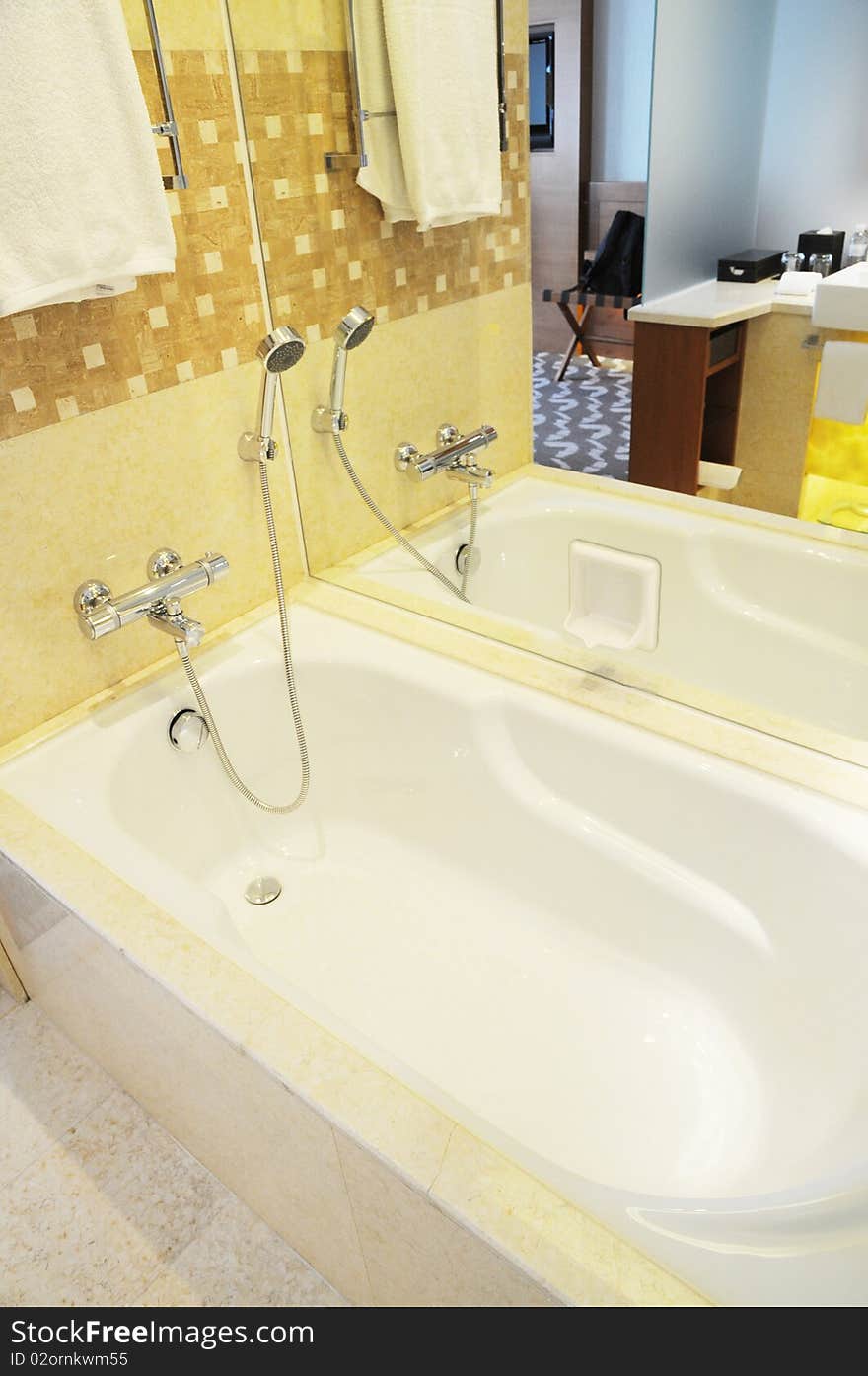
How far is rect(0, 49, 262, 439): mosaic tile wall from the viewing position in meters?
1.51

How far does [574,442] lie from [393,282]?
0.57 metres

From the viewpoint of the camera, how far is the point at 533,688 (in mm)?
1729

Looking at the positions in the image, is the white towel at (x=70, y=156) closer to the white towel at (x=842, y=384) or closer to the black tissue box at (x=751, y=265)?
the black tissue box at (x=751, y=265)

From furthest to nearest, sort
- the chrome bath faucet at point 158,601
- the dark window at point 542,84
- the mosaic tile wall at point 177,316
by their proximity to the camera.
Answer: the chrome bath faucet at point 158,601, the mosaic tile wall at point 177,316, the dark window at point 542,84

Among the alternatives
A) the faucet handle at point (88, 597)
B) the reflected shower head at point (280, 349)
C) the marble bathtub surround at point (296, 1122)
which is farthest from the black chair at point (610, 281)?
the marble bathtub surround at point (296, 1122)

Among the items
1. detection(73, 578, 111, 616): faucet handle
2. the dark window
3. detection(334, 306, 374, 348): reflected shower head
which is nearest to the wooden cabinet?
the dark window

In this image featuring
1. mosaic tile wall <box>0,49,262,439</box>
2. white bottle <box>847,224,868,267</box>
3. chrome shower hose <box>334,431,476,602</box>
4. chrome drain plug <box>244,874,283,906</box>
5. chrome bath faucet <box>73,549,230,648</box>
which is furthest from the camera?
chrome shower hose <box>334,431,476,602</box>

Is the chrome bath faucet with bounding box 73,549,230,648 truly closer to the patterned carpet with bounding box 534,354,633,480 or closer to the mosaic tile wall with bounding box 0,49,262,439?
the mosaic tile wall with bounding box 0,49,262,439

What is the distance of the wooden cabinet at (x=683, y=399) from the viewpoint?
1.37 metres

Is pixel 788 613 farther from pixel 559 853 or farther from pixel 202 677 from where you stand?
pixel 202 677

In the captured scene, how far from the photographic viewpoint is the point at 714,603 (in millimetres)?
1598

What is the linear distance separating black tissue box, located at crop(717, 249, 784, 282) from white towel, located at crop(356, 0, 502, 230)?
1.73 ft

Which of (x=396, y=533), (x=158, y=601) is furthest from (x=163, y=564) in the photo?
(x=396, y=533)

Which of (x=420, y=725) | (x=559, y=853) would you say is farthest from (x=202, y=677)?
(x=559, y=853)
